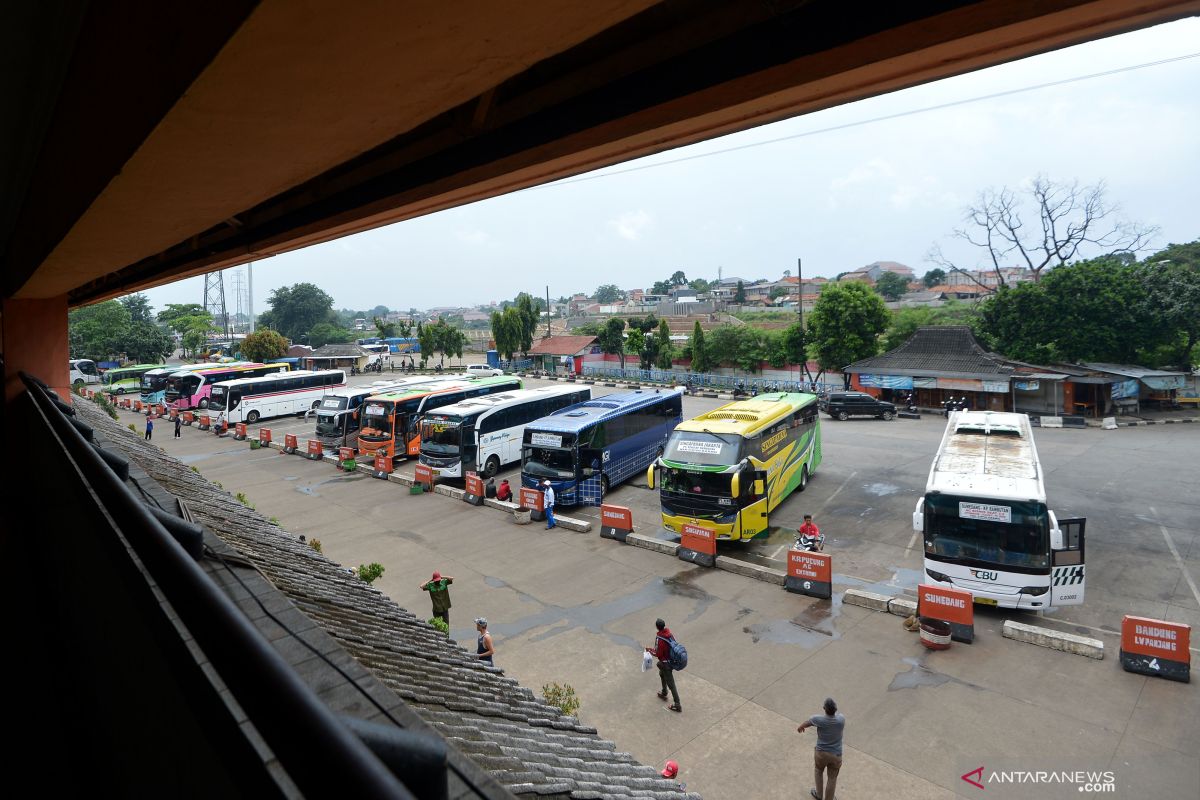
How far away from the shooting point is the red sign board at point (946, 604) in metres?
8.06

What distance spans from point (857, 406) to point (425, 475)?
17060 millimetres

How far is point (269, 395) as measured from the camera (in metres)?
28.7

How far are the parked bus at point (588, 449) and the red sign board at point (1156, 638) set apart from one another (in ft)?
31.7

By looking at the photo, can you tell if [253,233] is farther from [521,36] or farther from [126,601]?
[521,36]

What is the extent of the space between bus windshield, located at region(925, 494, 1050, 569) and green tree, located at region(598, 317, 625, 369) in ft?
109

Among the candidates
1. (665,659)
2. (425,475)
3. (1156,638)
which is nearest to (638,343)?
(425,475)

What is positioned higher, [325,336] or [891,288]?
[891,288]

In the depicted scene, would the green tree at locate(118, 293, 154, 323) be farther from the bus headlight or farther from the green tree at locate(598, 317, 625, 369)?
the bus headlight

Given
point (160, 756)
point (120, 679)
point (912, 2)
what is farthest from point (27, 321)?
point (912, 2)

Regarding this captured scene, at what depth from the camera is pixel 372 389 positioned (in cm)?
2294

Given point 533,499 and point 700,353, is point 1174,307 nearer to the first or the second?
point 700,353

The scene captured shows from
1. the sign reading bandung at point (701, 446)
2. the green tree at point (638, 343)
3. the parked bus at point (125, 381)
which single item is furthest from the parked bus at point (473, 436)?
the parked bus at point (125, 381)

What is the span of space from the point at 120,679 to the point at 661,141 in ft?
9.73

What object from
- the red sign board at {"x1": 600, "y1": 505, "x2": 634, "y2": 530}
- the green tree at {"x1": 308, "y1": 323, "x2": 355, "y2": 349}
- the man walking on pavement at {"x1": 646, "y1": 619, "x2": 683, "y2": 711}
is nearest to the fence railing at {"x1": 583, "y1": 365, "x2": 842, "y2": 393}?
the red sign board at {"x1": 600, "y1": 505, "x2": 634, "y2": 530}
